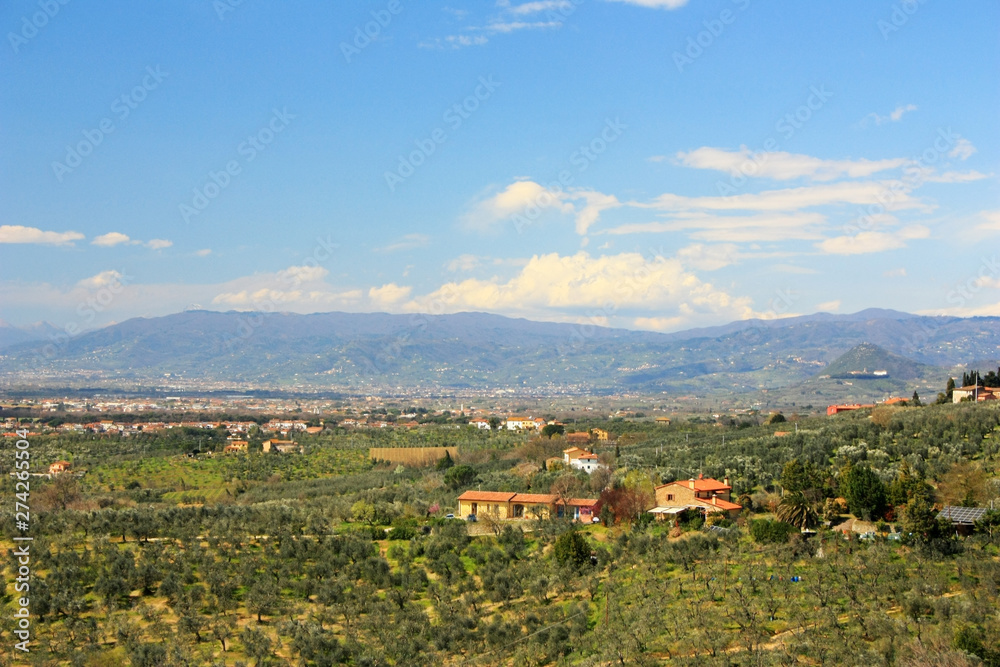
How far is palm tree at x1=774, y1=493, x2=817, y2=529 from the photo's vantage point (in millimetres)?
29312

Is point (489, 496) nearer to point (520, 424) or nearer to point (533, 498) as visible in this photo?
point (533, 498)

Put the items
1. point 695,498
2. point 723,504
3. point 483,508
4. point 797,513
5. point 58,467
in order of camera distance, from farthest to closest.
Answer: point 58,467
point 483,508
point 695,498
point 723,504
point 797,513

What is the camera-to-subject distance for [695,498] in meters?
36.2

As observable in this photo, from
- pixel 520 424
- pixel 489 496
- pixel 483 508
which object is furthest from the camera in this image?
pixel 520 424

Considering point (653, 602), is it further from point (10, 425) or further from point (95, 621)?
point (10, 425)

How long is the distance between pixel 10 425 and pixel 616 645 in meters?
92.5

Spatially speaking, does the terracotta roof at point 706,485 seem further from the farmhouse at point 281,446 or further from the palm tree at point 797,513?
the farmhouse at point 281,446

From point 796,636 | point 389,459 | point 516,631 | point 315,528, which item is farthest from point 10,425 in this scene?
point 796,636

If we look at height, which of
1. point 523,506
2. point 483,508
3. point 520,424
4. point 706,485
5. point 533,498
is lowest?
point 520,424

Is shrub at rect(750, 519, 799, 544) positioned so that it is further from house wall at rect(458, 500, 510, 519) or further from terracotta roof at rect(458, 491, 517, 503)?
terracotta roof at rect(458, 491, 517, 503)

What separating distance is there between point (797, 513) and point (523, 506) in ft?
47.8

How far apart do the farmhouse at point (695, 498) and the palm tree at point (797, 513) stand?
15.7 feet

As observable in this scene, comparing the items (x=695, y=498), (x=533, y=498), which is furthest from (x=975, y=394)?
(x=533, y=498)

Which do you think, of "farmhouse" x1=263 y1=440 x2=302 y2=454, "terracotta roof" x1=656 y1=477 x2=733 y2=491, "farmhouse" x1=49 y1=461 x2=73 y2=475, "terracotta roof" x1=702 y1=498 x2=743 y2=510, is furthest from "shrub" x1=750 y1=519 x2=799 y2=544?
"farmhouse" x1=263 y1=440 x2=302 y2=454
